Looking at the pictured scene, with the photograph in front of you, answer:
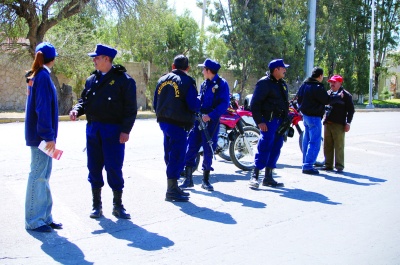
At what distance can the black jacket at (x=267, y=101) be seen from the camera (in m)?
8.47

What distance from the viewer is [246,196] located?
7.98 m

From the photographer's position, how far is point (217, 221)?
259 inches

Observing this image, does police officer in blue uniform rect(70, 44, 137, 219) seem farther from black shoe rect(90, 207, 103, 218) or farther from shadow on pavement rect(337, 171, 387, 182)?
shadow on pavement rect(337, 171, 387, 182)

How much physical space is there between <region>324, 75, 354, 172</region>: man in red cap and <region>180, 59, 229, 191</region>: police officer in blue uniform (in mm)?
2833

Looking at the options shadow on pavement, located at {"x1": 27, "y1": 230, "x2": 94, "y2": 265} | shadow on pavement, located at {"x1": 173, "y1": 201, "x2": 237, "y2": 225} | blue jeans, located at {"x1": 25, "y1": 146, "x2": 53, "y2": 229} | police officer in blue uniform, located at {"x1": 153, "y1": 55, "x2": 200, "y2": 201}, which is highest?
police officer in blue uniform, located at {"x1": 153, "y1": 55, "x2": 200, "y2": 201}

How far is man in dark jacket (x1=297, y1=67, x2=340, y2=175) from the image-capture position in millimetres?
9828

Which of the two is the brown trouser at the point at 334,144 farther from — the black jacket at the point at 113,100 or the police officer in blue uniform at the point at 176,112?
the black jacket at the point at 113,100

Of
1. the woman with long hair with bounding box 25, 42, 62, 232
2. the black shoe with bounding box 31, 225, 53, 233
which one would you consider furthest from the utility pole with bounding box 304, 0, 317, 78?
the black shoe with bounding box 31, 225, 53, 233

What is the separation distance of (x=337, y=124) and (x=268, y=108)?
8.03ft

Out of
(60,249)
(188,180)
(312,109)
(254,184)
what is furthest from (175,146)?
(312,109)

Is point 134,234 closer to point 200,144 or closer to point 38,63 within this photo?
point 38,63

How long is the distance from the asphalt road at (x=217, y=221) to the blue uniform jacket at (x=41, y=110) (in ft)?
3.39

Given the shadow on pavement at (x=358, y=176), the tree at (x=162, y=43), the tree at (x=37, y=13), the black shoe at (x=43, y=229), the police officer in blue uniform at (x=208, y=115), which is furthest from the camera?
the tree at (x=162, y=43)

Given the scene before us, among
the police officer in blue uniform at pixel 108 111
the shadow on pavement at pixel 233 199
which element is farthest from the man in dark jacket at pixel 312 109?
the police officer in blue uniform at pixel 108 111
